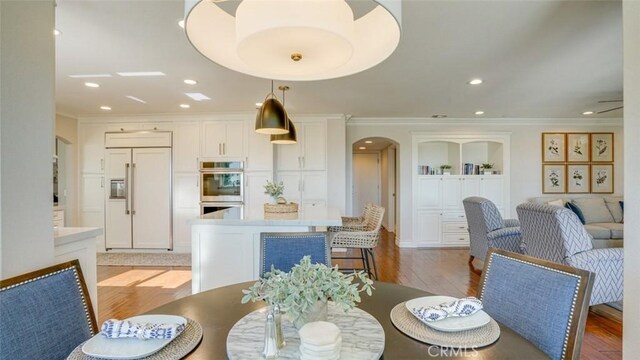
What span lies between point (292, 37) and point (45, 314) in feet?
3.90

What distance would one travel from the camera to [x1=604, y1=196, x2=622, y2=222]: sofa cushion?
4.89 meters

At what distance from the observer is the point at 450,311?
104 centimetres

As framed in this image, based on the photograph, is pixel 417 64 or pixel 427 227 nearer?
pixel 417 64

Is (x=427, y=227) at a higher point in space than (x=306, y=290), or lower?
lower

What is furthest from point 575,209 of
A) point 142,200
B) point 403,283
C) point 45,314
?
point 142,200

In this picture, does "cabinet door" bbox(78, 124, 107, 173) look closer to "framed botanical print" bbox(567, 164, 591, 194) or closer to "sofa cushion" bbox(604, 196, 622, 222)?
"framed botanical print" bbox(567, 164, 591, 194)

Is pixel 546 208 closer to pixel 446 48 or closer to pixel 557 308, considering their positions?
pixel 446 48

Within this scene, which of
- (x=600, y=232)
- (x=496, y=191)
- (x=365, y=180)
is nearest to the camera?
(x=600, y=232)

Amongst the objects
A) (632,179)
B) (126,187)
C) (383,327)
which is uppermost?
(632,179)

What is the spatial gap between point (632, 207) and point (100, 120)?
259 inches

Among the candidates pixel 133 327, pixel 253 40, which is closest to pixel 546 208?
pixel 253 40

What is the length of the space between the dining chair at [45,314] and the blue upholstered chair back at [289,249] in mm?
783

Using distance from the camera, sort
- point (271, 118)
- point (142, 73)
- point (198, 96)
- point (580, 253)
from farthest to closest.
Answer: point (198, 96)
point (142, 73)
point (271, 118)
point (580, 253)

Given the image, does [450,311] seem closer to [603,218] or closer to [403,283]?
[403,283]
